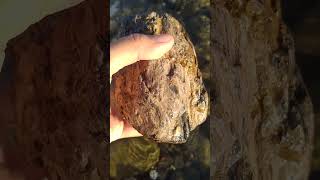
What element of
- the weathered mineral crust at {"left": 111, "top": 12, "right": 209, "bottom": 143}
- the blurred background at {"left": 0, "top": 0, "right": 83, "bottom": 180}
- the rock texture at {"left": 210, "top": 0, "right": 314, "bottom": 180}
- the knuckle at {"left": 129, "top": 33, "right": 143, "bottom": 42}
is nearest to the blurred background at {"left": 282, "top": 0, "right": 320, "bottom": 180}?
the rock texture at {"left": 210, "top": 0, "right": 314, "bottom": 180}

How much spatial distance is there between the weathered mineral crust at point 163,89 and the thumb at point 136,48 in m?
0.02

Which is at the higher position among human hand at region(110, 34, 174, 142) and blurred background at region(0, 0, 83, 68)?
blurred background at region(0, 0, 83, 68)

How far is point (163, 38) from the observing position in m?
1.83

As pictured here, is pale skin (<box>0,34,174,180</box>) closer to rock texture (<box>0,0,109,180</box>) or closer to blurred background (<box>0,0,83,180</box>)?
rock texture (<box>0,0,109,180</box>)

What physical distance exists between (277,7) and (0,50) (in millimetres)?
929

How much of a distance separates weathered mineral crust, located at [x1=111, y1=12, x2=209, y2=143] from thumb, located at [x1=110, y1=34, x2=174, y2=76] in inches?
0.6

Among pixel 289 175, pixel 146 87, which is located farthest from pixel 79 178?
pixel 289 175

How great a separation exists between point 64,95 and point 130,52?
235 mm

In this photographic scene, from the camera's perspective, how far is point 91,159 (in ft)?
5.69

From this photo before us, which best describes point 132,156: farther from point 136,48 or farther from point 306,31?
point 306,31

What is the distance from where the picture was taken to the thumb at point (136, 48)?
176 centimetres

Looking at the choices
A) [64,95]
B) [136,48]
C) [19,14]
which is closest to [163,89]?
[136,48]

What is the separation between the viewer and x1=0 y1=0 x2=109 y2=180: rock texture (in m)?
1.72

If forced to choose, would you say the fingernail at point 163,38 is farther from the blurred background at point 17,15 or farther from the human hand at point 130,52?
the blurred background at point 17,15
